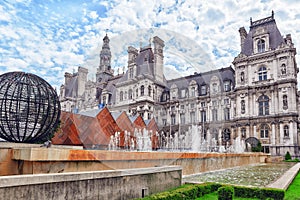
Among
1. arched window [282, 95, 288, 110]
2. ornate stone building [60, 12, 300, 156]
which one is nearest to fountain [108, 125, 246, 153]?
ornate stone building [60, 12, 300, 156]

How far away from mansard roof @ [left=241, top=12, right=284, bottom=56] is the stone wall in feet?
146

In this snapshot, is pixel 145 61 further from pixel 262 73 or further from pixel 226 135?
pixel 262 73

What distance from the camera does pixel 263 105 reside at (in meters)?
46.2

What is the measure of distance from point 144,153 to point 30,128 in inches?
228

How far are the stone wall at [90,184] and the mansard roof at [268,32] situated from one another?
44543 mm

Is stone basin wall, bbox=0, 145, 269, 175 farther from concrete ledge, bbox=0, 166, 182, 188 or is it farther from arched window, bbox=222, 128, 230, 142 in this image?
arched window, bbox=222, 128, 230, 142

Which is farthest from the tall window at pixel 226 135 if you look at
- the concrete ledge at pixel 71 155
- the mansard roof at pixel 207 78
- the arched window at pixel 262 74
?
the concrete ledge at pixel 71 155

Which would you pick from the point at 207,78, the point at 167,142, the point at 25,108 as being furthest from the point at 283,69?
the point at 25,108

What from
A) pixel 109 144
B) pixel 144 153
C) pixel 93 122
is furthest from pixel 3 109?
pixel 109 144

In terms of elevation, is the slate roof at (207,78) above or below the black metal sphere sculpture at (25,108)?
above

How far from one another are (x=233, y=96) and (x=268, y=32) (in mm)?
13152

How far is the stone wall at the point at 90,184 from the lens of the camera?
19.2 ft

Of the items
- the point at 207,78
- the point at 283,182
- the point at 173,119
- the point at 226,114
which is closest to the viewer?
the point at 283,182

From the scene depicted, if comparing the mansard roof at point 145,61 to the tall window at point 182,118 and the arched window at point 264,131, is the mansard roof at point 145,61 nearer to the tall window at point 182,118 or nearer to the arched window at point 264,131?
the tall window at point 182,118
